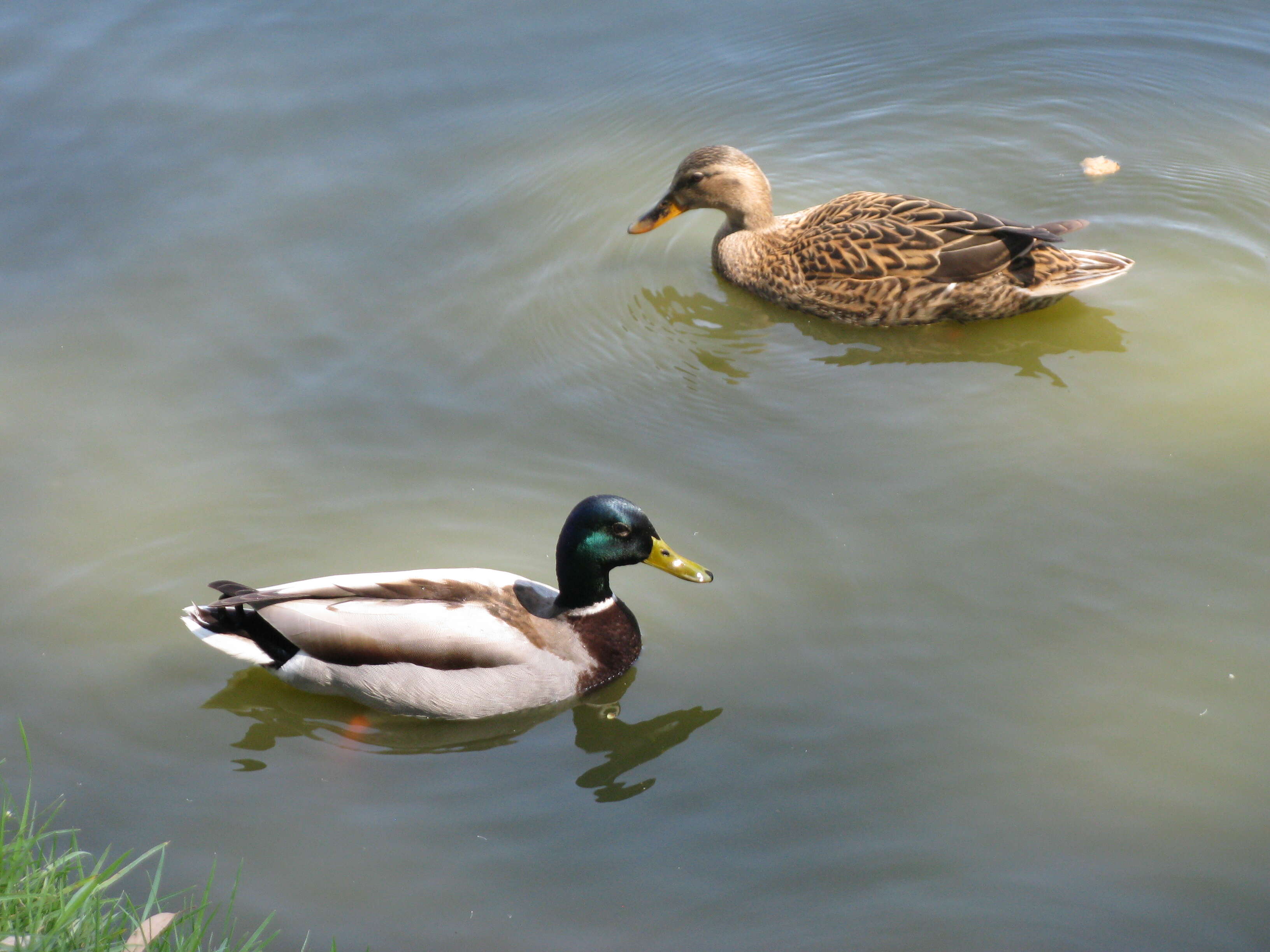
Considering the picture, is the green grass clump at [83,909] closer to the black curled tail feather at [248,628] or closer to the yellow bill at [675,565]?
the black curled tail feather at [248,628]

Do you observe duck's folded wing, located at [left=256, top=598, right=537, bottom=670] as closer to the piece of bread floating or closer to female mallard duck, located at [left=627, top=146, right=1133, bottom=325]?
female mallard duck, located at [left=627, top=146, right=1133, bottom=325]

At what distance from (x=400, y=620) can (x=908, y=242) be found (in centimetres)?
339

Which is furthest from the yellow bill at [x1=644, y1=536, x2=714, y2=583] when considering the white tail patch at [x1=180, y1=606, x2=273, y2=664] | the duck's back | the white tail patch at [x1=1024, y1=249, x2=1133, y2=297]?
the white tail patch at [x1=1024, y1=249, x2=1133, y2=297]

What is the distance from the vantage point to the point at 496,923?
12.5 feet

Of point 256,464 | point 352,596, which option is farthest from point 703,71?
point 352,596

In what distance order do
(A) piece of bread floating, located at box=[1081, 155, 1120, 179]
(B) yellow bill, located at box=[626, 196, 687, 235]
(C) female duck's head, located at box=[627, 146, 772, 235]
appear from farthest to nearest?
(A) piece of bread floating, located at box=[1081, 155, 1120, 179], (B) yellow bill, located at box=[626, 196, 687, 235], (C) female duck's head, located at box=[627, 146, 772, 235]

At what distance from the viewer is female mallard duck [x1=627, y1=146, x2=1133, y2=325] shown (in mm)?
6289

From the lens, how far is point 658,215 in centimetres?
709

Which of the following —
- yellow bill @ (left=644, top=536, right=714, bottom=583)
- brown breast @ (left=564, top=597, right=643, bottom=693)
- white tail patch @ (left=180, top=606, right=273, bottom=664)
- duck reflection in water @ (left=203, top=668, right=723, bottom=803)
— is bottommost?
duck reflection in water @ (left=203, top=668, right=723, bottom=803)

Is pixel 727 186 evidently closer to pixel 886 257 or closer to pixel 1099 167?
pixel 886 257

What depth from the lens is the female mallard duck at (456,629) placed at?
457cm

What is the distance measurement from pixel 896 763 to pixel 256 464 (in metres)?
3.19

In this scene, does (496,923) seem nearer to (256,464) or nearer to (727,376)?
(256,464)

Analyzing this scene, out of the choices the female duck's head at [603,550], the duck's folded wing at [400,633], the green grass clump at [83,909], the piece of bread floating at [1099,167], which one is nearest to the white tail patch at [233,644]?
the duck's folded wing at [400,633]
